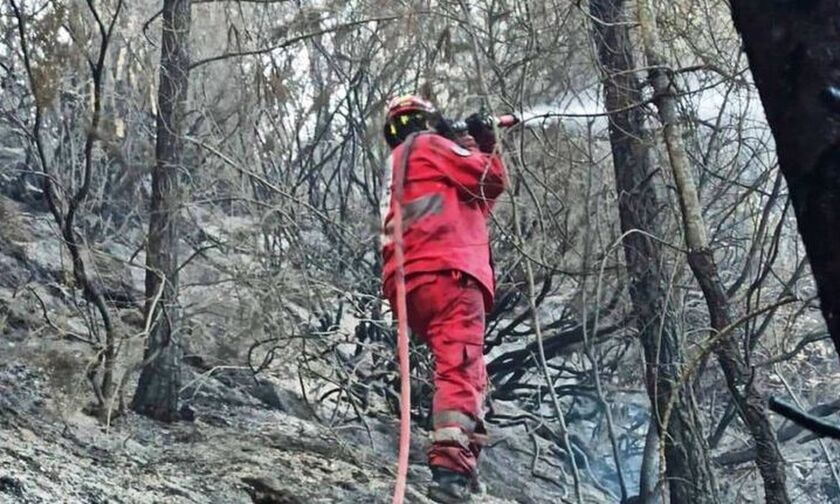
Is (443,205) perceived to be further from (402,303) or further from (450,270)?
(402,303)

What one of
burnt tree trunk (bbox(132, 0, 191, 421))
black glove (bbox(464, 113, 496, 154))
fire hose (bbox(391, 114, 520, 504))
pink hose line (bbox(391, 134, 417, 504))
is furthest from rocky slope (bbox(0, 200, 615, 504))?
black glove (bbox(464, 113, 496, 154))

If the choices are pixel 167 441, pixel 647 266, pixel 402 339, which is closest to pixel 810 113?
pixel 402 339

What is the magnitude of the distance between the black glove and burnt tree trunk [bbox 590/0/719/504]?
59 cm

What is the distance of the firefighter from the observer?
15.2 ft

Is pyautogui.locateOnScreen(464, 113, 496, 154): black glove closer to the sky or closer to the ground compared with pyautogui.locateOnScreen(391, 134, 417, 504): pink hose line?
closer to the sky

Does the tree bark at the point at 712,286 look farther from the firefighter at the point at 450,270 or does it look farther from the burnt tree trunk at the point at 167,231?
the burnt tree trunk at the point at 167,231

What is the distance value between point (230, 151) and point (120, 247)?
6.06 ft

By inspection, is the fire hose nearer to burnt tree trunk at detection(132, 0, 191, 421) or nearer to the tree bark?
the tree bark

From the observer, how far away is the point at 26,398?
16.8ft

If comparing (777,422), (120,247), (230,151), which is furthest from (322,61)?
(777,422)

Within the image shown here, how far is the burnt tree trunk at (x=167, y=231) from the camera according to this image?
5.54m

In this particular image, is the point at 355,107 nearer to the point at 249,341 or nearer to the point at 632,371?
the point at 249,341

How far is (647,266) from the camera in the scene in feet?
18.0

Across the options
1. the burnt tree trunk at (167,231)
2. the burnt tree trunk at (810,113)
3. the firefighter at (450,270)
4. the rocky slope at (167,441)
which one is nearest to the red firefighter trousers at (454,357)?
the firefighter at (450,270)
